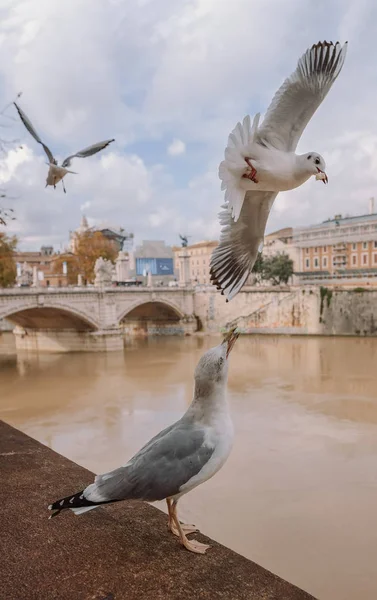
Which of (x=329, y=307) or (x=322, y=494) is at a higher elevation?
(x=329, y=307)

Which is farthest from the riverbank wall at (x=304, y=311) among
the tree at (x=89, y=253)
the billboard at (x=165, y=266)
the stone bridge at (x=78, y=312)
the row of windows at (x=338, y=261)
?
the billboard at (x=165, y=266)

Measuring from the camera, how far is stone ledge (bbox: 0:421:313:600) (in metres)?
1.81

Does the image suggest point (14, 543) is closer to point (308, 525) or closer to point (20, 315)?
point (308, 525)

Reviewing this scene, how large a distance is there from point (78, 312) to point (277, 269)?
54.2 ft

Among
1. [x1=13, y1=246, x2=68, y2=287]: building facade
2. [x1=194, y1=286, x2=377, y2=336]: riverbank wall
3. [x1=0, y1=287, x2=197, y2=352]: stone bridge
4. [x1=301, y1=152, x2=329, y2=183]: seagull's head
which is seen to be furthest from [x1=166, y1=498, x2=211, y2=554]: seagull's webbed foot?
[x1=13, y1=246, x2=68, y2=287]: building facade

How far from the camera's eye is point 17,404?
1273 cm

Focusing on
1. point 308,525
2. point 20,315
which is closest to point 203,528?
point 308,525

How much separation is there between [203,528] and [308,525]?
1208 mm

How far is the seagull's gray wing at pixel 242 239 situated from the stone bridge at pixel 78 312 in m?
18.5

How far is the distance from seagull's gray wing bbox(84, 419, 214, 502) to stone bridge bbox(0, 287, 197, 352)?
1815cm

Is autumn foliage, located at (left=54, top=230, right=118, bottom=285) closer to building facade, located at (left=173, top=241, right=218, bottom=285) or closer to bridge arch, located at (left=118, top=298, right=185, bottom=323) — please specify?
bridge arch, located at (left=118, top=298, right=185, bottom=323)

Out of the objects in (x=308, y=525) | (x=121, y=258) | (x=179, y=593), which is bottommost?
(x=308, y=525)

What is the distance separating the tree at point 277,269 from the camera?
3388cm

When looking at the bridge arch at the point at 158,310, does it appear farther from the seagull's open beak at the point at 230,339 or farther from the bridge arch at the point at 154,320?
the seagull's open beak at the point at 230,339
